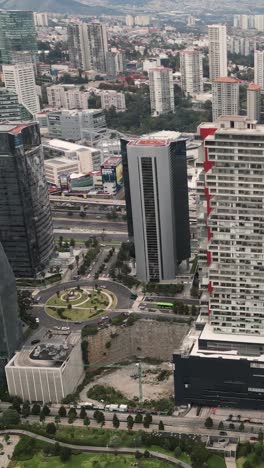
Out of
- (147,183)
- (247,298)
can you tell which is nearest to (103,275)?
(147,183)

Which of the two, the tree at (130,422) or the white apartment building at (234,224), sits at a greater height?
the white apartment building at (234,224)

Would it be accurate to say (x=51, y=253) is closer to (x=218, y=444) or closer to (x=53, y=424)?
(x=53, y=424)

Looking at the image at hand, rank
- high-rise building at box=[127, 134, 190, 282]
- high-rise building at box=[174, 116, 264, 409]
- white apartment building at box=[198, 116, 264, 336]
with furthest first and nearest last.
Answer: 1. high-rise building at box=[127, 134, 190, 282]
2. high-rise building at box=[174, 116, 264, 409]
3. white apartment building at box=[198, 116, 264, 336]

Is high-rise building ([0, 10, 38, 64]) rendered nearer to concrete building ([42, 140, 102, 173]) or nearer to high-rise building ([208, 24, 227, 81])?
high-rise building ([208, 24, 227, 81])

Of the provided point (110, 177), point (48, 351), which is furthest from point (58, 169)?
point (48, 351)

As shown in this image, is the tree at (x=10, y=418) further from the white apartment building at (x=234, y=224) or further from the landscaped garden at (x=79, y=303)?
the white apartment building at (x=234, y=224)

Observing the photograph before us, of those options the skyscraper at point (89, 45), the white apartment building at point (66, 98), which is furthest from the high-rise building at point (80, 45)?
the white apartment building at point (66, 98)

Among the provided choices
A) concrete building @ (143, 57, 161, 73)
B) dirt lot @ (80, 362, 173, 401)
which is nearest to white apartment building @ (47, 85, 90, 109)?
concrete building @ (143, 57, 161, 73)
